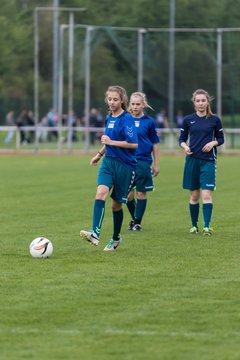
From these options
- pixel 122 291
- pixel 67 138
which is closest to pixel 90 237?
pixel 122 291

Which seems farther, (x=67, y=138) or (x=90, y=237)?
(x=67, y=138)

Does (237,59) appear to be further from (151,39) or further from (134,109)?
(134,109)

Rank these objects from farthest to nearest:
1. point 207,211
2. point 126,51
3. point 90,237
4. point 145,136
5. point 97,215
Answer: point 126,51 < point 145,136 < point 207,211 < point 97,215 < point 90,237

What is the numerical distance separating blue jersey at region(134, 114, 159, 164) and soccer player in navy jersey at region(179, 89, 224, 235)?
77 cm

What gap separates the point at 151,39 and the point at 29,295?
119 feet

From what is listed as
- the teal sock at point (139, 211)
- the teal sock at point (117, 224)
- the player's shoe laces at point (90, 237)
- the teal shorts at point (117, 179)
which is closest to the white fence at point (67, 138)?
the teal sock at point (139, 211)

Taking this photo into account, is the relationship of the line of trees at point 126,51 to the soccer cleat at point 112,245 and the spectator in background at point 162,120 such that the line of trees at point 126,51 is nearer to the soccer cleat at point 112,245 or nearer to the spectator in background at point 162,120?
the spectator in background at point 162,120

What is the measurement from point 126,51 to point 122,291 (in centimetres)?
3641

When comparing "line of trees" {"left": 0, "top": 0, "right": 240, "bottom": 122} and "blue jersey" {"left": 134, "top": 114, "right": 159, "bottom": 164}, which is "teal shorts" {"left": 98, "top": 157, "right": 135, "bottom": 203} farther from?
"line of trees" {"left": 0, "top": 0, "right": 240, "bottom": 122}

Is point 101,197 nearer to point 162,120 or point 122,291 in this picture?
point 122,291

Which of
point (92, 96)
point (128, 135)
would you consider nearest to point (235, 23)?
point (92, 96)

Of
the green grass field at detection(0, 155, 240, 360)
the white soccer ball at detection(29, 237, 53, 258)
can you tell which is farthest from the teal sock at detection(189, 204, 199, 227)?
the white soccer ball at detection(29, 237, 53, 258)

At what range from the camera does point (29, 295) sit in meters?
9.45

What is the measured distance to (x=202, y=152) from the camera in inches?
578
